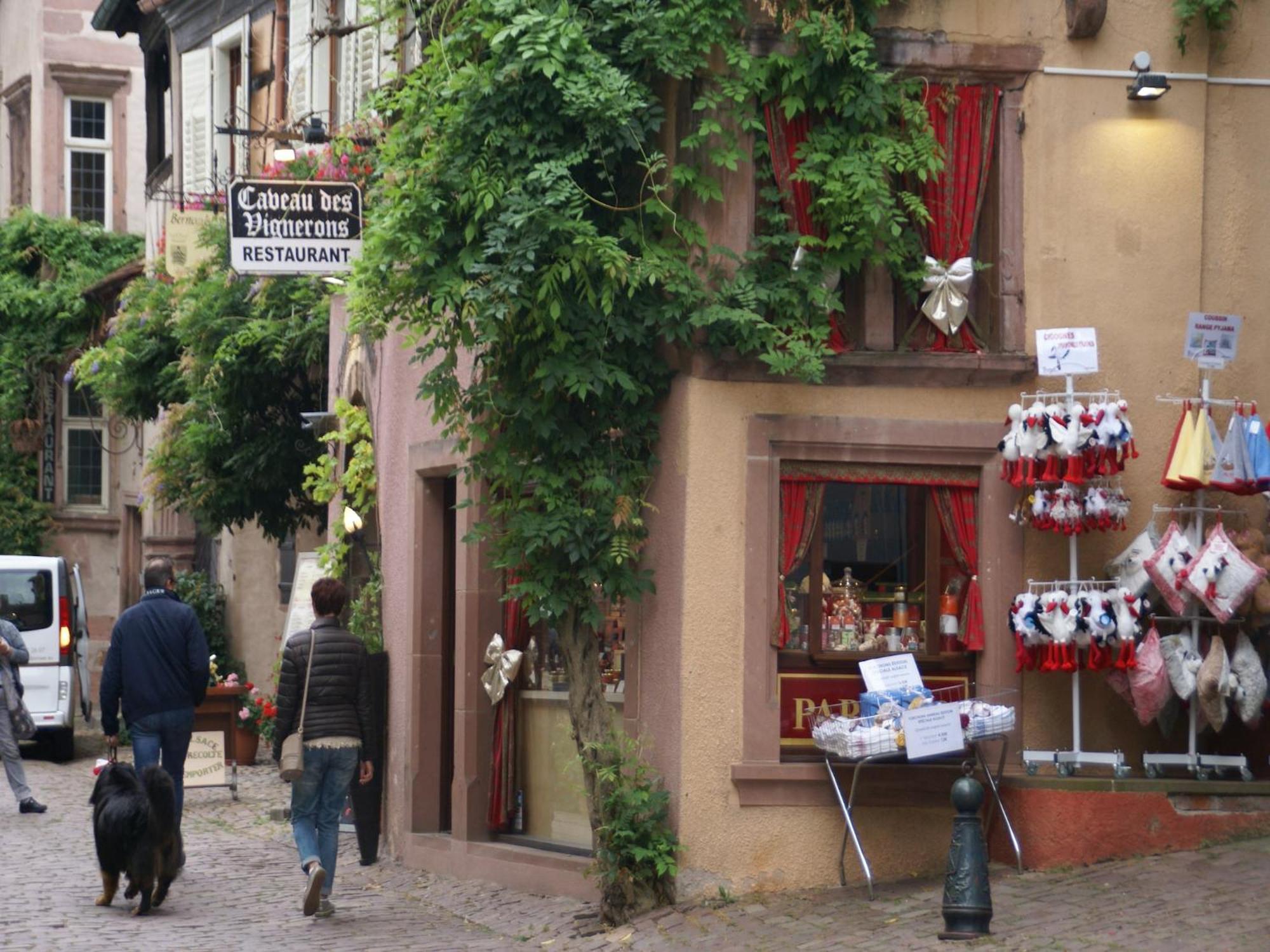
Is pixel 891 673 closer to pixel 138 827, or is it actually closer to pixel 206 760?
pixel 138 827

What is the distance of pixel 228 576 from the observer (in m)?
24.1

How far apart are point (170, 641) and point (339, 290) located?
3578mm

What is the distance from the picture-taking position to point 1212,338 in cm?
1069

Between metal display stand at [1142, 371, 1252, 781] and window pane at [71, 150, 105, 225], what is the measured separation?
76.0 ft

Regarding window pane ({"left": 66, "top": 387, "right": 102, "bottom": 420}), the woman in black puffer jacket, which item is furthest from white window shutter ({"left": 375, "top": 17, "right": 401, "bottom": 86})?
window pane ({"left": 66, "top": 387, "right": 102, "bottom": 420})

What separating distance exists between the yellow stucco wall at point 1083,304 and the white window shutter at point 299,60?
330 inches

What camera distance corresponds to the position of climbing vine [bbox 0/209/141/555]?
1129 inches

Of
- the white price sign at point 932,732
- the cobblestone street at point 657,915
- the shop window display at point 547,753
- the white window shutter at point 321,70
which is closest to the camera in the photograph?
the cobblestone street at point 657,915

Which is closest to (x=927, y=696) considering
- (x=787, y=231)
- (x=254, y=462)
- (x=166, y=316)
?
(x=787, y=231)

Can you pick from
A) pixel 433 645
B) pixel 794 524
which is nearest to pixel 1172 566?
pixel 794 524

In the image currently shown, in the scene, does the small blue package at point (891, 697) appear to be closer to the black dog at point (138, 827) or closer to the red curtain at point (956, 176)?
the red curtain at point (956, 176)

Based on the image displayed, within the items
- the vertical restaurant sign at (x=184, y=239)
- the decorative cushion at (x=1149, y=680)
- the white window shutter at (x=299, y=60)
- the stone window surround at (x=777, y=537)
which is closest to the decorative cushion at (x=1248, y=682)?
the decorative cushion at (x=1149, y=680)

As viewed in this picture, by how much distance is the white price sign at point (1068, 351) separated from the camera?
10.5 m

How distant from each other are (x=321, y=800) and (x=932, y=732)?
3318 millimetres
